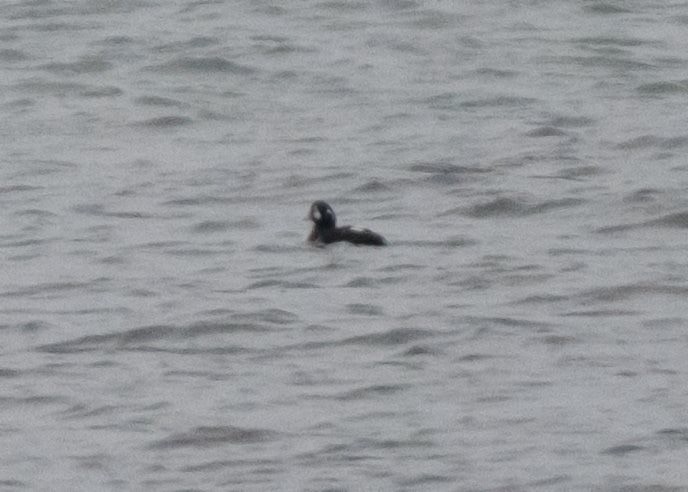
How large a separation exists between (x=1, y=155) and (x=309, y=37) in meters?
4.94

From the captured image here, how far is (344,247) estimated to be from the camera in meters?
13.9

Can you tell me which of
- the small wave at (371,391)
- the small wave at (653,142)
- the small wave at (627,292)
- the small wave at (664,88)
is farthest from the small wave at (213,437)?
the small wave at (664,88)

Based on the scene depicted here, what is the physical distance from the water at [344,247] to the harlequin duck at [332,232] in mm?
101

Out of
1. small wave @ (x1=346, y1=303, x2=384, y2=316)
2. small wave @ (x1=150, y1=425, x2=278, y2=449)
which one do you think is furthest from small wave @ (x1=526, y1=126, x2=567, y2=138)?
small wave @ (x1=150, y1=425, x2=278, y2=449)

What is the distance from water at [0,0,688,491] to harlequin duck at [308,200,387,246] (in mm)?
101

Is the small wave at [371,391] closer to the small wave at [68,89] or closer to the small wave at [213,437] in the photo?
the small wave at [213,437]

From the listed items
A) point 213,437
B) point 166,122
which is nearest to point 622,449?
point 213,437

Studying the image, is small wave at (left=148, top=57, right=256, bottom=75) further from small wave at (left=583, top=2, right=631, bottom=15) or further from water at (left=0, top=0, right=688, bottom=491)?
small wave at (left=583, top=2, right=631, bottom=15)

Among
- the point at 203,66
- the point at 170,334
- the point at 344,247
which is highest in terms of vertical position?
the point at 170,334

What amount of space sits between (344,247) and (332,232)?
→ 108 millimetres

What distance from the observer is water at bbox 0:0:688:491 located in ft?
33.0

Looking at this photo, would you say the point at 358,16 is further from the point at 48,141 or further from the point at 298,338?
the point at 298,338

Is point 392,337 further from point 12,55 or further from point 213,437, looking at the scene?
point 12,55

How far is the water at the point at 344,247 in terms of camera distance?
33.0 feet
